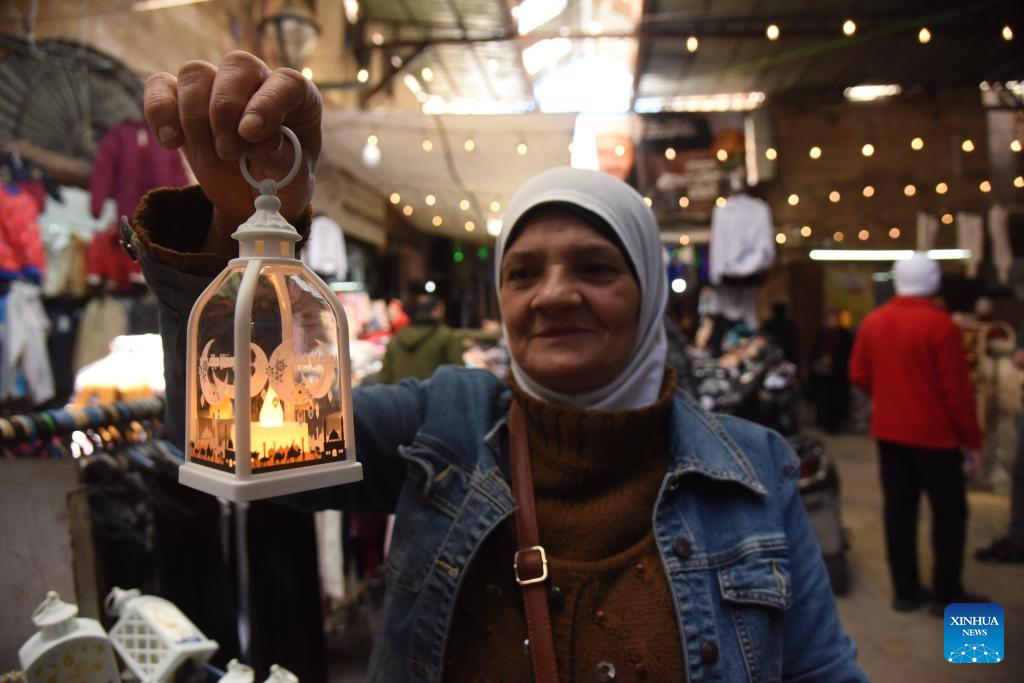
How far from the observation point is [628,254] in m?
1.11

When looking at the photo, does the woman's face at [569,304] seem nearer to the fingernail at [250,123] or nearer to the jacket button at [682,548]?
the jacket button at [682,548]

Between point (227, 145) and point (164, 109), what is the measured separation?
0.32ft

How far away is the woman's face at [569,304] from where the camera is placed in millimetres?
1053

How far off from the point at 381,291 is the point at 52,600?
7468 millimetres

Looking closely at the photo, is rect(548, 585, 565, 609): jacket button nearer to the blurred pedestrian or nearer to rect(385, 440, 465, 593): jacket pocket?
rect(385, 440, 465, 593): jacket pocket

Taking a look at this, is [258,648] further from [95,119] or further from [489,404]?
[95,119]

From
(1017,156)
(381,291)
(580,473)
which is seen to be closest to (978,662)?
(580,473)

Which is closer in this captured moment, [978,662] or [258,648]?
[978,662]

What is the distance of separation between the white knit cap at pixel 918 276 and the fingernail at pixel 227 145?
371cm

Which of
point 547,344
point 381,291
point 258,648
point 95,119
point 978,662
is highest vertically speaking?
point 95,119

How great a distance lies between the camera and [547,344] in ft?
3.50

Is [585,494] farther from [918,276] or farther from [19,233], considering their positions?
[19,233]

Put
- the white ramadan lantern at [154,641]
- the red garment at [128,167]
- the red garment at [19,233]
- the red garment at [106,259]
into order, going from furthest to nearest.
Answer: the red garment at [106,259]
the red garment at [128,167]
the red garment at [19,233]
the white ramadan lantern at [154,641]

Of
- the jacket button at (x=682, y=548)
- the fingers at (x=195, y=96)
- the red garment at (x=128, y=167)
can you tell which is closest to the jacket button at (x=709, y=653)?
the jacket button at (x=682, y=548)
